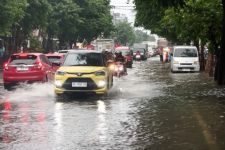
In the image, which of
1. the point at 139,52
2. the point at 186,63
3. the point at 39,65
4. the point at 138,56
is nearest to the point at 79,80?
the point at 39,65

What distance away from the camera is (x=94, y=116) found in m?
13.7

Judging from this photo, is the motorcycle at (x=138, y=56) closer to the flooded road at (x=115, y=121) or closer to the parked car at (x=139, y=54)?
the parked car at (x=139, y=54)

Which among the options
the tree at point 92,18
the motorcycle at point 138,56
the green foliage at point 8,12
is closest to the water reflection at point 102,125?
the green foliage at point 8,12

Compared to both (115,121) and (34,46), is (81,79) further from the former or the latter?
(34,46)

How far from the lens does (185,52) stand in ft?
127

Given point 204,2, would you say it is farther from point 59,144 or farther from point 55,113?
point 59,144

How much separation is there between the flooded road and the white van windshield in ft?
59.4

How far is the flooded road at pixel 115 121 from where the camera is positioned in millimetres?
9883

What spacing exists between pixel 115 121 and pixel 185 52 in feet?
87.4

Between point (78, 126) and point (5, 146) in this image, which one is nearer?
point (5, 146)

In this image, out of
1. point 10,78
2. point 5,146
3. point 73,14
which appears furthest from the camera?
point 73,14

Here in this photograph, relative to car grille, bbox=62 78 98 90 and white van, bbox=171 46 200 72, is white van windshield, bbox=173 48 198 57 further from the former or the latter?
car grille, bbox=62 78 98 90

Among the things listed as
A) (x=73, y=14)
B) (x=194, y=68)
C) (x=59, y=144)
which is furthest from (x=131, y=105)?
(x=73, y=14)

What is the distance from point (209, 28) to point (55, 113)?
1638 centimetres
